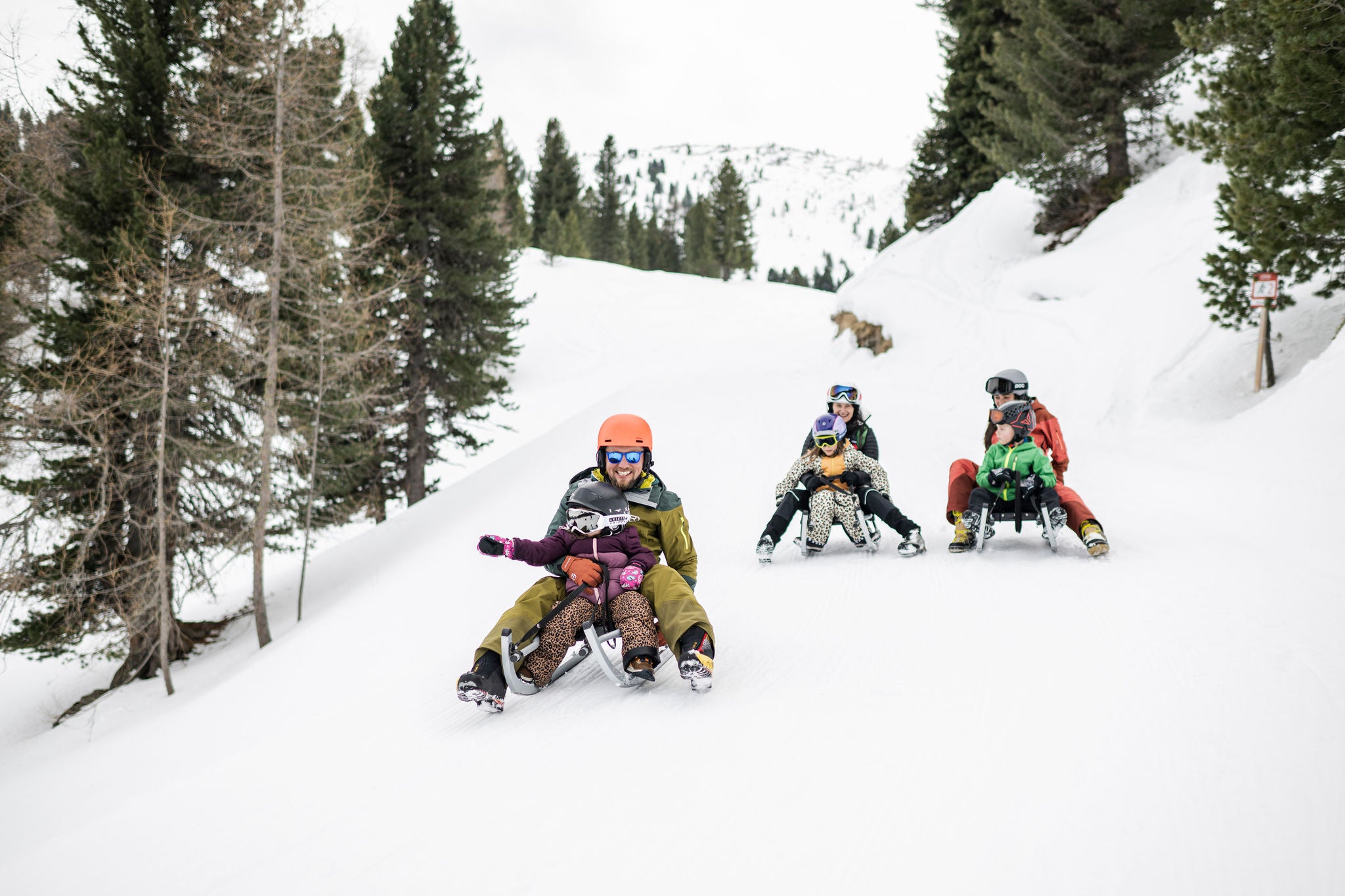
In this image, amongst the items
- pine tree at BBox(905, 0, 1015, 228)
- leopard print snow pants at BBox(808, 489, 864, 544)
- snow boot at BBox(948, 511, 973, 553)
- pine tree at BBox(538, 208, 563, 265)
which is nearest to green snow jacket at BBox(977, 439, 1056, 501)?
snow boot at BBox(948, 511, 973, 553)

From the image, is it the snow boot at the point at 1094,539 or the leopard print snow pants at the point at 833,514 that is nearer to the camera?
the snow boot at the point at 1094,539

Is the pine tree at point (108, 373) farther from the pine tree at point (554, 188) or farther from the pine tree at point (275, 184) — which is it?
the pine tree at point (554, 188)

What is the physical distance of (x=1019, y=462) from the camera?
249 inches

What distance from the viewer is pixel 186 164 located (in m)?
11.9

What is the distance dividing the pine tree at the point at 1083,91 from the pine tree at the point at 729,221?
132 feet

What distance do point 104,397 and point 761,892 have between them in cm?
1165

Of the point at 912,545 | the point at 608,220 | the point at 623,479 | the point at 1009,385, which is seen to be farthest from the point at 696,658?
the point at 608,220

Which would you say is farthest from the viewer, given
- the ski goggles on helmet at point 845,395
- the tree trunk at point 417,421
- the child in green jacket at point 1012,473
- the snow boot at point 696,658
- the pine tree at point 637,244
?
the pine tree at point 637,244

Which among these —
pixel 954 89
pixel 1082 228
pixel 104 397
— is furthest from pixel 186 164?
pixel 954 89

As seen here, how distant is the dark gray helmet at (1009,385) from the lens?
691cm

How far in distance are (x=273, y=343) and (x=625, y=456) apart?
27.2 ft

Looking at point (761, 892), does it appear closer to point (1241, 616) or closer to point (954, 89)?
point (1241, 616)

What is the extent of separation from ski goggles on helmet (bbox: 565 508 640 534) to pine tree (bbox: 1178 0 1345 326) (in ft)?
28.4

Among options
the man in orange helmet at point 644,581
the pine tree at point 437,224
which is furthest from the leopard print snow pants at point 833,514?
the pine tree at point 437,224
